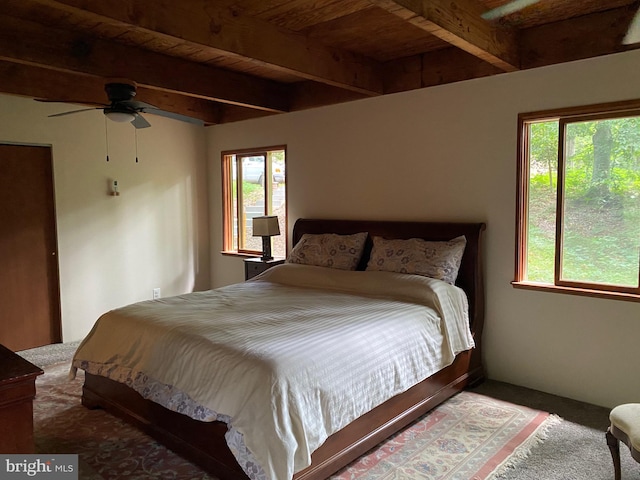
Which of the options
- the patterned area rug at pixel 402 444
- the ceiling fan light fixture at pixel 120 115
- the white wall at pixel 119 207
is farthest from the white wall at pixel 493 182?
the ceiling fan light fixture at pixel 120 115

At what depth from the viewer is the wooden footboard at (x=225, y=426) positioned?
226 centimetres

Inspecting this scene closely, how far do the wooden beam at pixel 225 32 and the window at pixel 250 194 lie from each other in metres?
1.45

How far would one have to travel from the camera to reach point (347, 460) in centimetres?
240

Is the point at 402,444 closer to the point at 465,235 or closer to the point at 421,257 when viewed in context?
the point at 421,257

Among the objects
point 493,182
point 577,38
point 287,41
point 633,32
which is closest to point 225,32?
point 287,41

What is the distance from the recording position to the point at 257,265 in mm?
4797

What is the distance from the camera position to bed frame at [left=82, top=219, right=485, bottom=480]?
7.48 ft

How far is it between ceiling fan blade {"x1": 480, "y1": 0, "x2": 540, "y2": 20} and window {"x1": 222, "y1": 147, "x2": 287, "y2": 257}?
2.50 m

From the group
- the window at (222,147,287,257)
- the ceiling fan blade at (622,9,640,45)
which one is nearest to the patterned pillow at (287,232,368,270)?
the window at (222,147,287,257)

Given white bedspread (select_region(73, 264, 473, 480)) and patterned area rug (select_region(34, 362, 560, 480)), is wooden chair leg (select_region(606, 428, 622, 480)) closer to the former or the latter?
patterned area rug (select_region(34, 362, 560, 480))

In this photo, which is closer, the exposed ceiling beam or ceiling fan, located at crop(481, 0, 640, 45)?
ceiling fan, located at crop(481, 0, 640, 45)

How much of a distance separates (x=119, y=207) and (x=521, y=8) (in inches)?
159

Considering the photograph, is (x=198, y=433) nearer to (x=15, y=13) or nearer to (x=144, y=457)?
(x=144, y=457)

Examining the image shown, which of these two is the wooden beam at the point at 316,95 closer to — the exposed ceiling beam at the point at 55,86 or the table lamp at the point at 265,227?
the table lamp at the point at 265,227
